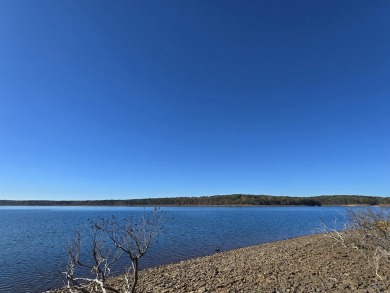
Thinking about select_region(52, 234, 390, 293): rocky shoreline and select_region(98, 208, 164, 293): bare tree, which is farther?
select_region(52, 234, 390, 293): rocky shoreline

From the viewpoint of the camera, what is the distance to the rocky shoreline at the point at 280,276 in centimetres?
1162

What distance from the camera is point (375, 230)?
14898mm

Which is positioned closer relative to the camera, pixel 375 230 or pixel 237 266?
pixel 375 230

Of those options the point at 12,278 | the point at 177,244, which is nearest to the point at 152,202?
the point at 177,244

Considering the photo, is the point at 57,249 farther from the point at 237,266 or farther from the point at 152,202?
the point at 152,202

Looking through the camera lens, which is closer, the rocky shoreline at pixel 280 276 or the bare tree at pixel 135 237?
the bare tree at pixel 135 237

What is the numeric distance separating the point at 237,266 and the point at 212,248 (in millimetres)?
11930

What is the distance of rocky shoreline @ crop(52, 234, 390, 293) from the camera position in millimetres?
11625

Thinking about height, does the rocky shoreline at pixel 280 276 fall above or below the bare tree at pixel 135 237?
below

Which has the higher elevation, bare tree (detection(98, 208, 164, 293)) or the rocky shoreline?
bare tree (detection(98, 208, 164, 293))

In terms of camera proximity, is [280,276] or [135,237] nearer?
[135,237]

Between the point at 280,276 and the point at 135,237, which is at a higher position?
the point at 135,237

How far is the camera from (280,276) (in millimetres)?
13727

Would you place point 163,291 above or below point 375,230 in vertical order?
below
